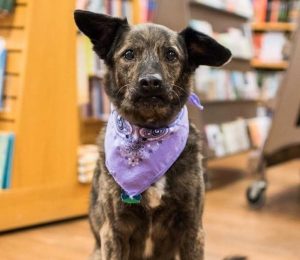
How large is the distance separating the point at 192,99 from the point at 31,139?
97cm

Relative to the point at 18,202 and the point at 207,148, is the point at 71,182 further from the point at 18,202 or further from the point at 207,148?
the point at 207,148

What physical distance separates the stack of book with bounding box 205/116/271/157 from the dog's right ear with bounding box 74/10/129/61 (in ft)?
5.68

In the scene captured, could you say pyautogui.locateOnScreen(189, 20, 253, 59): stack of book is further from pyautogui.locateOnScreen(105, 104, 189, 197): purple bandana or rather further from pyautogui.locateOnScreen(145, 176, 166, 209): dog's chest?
pyautogui.locateOnScreen(145, 176, 166, 209): dog's chest

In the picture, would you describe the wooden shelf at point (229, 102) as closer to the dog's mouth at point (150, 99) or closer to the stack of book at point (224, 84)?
the stack of book at point (224, 84)

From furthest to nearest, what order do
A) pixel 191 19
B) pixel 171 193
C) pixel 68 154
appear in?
pixel 191 19 < pixel 68 154 < pixel 171 193

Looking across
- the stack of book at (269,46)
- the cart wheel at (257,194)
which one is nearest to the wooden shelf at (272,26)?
the stack of book at (269,46)

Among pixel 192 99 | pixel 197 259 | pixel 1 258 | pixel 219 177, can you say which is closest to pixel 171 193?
pixel 197 259

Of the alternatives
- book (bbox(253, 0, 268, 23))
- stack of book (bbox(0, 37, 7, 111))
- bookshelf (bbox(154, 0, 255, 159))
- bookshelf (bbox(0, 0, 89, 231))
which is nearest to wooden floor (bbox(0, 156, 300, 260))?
bookshelf (bbox(0, 0, 89, 231))

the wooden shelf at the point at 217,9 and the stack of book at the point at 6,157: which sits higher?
the wooden shelf at the point at 217,9

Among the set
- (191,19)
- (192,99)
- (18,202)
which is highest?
(191,19)

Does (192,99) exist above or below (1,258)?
above

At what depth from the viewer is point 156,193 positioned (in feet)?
4.92

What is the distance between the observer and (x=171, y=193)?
1502mm

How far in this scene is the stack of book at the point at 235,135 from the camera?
3336 millimetres
